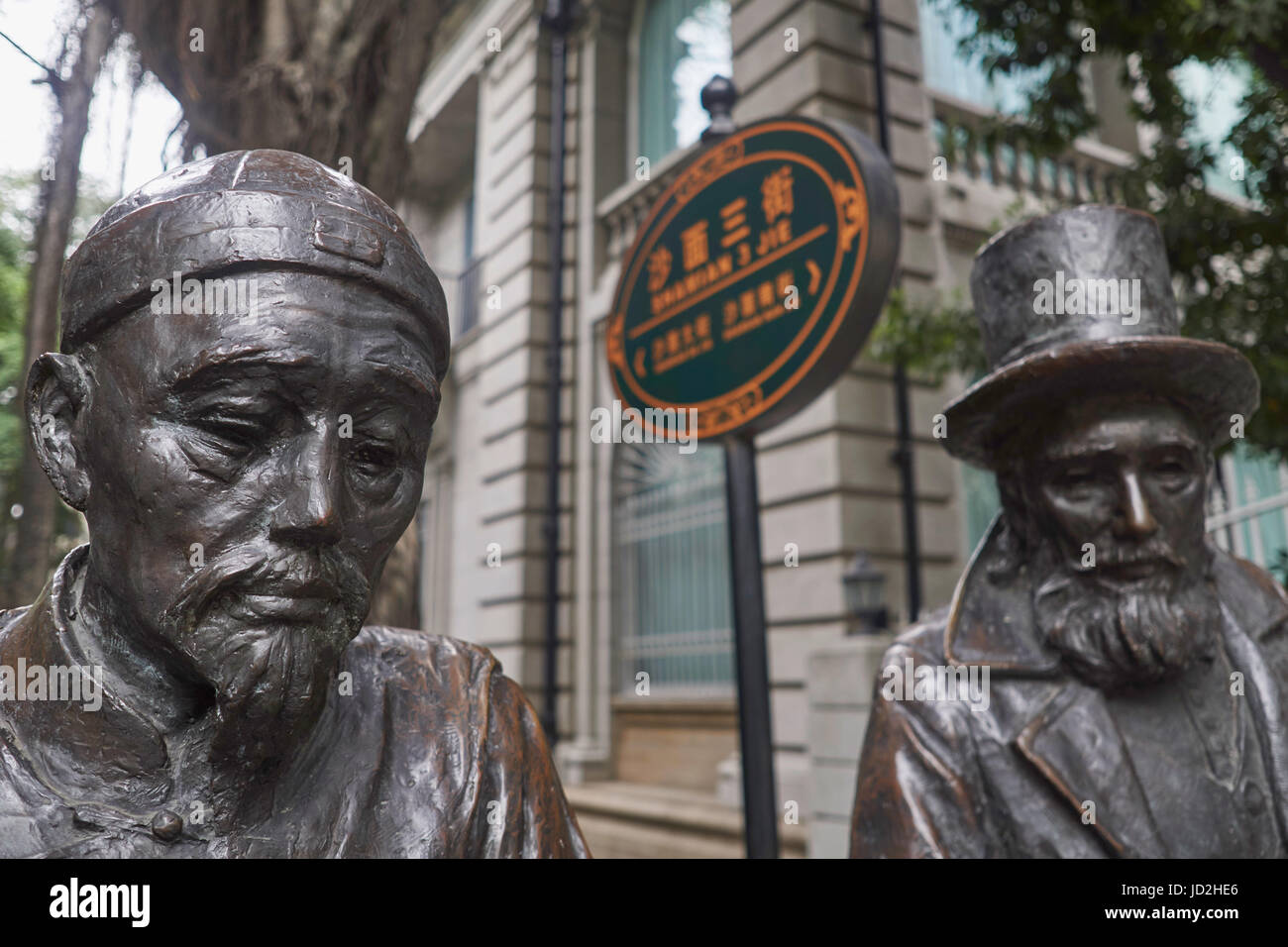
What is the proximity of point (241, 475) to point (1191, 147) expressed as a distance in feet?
18.8

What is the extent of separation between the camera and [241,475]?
3.63ft

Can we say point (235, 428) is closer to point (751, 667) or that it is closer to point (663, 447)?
point (751, 667)

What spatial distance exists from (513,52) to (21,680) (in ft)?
40.8

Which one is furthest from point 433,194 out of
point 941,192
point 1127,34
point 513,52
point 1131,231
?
point 1131,231

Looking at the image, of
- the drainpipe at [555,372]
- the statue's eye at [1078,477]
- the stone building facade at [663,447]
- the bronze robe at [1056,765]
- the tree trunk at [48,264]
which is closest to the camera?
the bronze robe at [1056,765]

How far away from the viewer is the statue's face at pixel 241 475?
1088 millimetres

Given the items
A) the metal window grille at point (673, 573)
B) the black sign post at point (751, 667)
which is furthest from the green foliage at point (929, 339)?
the black sign post at point (751, 667)

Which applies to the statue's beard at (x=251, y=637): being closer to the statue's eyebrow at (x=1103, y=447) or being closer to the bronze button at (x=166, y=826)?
A: the bronze button at (x=166, y=826)

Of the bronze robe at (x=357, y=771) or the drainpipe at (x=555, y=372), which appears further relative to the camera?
the drainpipe at (x=555, y=372)

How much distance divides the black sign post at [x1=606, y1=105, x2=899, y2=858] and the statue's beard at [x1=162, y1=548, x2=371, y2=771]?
7.60 ft

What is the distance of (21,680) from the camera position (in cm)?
123

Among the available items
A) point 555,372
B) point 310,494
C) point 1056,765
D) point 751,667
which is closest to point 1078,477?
point 1056,765

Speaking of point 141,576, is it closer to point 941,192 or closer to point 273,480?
point 273,480

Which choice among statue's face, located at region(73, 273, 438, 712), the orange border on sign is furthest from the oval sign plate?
statue's face, located at region(73, 273, 438, 712)
